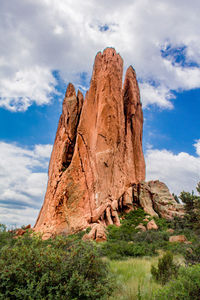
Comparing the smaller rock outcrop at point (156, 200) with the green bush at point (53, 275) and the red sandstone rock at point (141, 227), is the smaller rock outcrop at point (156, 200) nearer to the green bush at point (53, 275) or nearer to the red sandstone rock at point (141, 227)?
the red sandstone rock at point (141, 227)

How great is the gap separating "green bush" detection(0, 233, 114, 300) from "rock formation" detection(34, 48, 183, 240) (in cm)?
1012

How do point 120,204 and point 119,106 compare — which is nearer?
point 120,204

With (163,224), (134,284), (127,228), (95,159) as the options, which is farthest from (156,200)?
(134,284)

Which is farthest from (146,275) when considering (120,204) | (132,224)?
(120,204)

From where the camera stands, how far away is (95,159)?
19688 mm

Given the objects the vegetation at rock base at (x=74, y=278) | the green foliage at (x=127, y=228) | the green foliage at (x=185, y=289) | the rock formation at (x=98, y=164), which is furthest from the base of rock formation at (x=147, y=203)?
the green foliage at (x=185, y=289)

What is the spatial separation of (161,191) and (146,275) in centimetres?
1913

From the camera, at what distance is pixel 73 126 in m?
23.6

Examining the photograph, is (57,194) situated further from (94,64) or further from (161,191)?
(94,64)

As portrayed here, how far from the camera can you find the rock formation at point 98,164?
59.0 feet

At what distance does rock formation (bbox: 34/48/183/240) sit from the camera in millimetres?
17984

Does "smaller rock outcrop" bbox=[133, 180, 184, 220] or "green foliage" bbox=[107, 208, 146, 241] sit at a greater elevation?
"smaller rock outcrop" bbox=[133, 180, 184, 220]

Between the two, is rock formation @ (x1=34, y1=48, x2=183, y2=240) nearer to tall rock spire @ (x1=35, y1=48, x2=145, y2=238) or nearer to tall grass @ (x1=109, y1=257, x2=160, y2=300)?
tall rock spire @ (x1=35, y1=48, x2=145, y2=238)

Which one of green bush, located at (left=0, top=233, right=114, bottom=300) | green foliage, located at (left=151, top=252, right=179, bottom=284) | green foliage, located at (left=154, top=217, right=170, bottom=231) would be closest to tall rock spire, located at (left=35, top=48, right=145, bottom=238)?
green foliage, located at (left=154, top=217, right=170, bottom=231)
